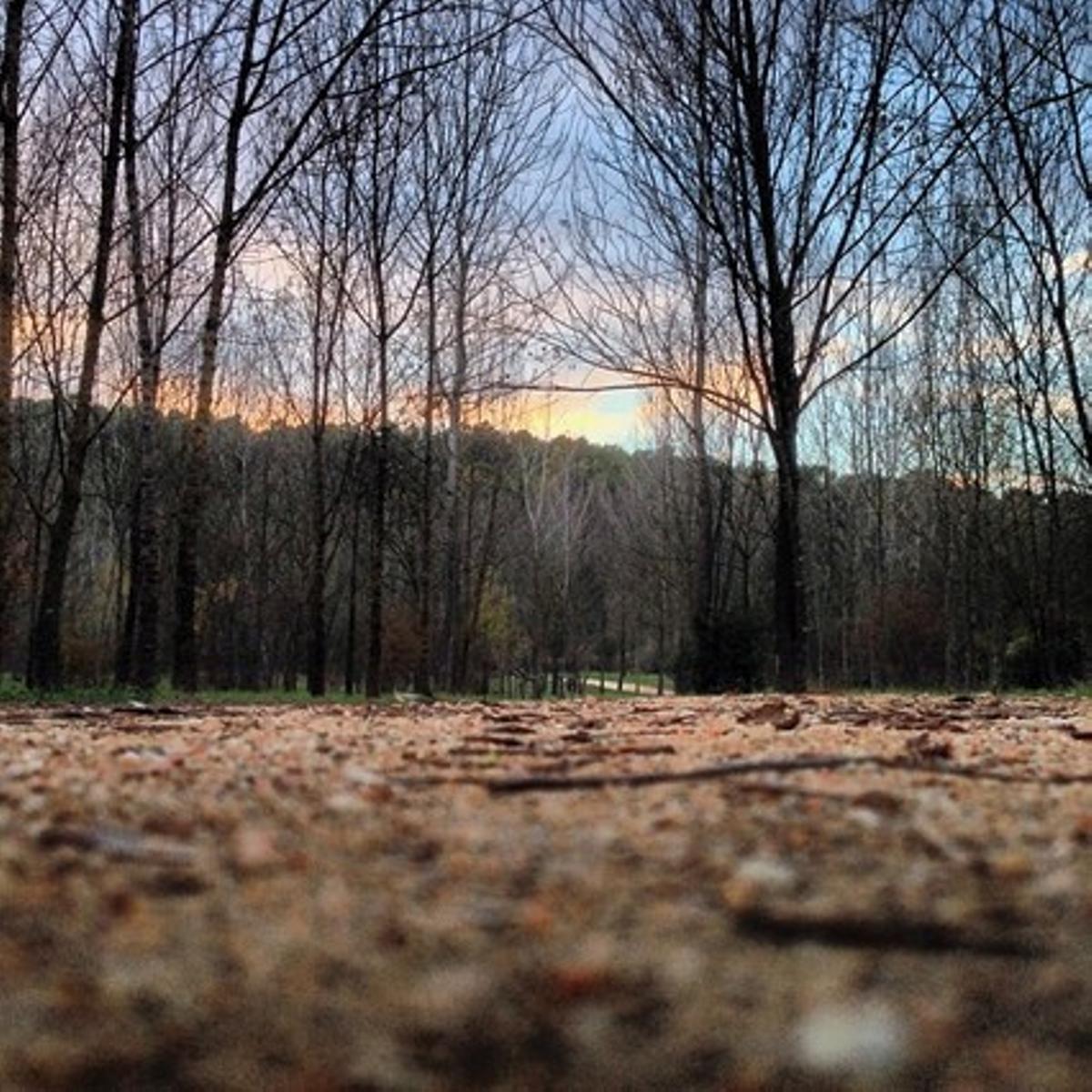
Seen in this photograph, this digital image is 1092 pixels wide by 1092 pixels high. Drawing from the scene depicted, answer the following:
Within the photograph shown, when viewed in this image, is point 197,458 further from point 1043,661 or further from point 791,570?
point 1043,661

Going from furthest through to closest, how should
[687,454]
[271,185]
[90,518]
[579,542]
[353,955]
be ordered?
[579,542], [90,518], [687,454], [271,185], [353,955]

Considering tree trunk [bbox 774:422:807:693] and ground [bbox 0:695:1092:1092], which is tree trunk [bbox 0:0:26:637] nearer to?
tree trunk [bbox 774:422:807:693]

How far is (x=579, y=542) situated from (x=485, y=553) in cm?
1423

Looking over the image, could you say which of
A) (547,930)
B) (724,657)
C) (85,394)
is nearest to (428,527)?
(724,657)

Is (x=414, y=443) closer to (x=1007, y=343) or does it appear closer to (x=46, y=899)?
(x=1007, y=343)

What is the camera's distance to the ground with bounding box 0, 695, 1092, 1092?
0.76 metres

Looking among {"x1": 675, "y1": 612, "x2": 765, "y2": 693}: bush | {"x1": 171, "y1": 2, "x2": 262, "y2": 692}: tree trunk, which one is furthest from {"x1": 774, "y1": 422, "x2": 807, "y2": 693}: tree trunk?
{"x1": 675, "y1": 612, "x2": 765, "y2": 693}: bush

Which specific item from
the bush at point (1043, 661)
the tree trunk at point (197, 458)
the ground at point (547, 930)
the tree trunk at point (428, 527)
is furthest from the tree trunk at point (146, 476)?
the bush at point (1043, 661)

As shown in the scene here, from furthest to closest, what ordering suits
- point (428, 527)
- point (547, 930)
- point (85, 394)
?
point (428, 527)
point (85, 394)
point (547, 930)

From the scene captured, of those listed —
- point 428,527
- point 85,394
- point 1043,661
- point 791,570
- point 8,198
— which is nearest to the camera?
point 8,198

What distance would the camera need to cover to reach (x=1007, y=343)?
18.0 metres

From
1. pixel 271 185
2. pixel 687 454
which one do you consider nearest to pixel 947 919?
pixel 271 185

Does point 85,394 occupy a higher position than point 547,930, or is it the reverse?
point 85,394

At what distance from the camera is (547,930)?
0.94m
